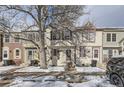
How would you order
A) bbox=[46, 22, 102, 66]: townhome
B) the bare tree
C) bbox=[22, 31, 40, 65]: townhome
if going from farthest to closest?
bbox=[22, 31, 40, 65]: townhome, bbox=[46, 22, 102, 66]: townhome, the bare tree

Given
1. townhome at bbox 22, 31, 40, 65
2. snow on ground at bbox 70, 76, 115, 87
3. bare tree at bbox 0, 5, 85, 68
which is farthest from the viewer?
townhome at bbox 22, 31, 40, 65

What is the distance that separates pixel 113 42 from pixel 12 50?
3.30 metres

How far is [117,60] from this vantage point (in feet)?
36.9

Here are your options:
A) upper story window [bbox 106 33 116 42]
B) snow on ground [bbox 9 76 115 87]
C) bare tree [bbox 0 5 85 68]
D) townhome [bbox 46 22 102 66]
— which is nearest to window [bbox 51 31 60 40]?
townhome [bbox 46 22 102 66]

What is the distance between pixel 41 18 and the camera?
12.1 m

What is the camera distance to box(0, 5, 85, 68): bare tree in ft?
38.8

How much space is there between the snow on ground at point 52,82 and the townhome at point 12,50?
0.80 metres

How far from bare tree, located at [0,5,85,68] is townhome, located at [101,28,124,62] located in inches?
43.5

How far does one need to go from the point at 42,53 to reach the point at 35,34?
0.67 m

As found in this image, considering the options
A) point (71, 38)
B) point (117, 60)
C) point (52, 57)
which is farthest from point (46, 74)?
point (117, 60)

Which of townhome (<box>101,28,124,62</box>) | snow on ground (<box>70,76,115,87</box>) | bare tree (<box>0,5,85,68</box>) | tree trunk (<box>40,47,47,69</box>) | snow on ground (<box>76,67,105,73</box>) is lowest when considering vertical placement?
snow on ground (<box>70,76,115,87</box>)

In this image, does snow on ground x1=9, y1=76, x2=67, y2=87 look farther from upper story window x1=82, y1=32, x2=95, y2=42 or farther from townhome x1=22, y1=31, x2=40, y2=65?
upper story window x1=82, y1=32, x2=95, y2=42

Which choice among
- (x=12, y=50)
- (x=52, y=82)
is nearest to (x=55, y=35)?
(x=12, y=50)
